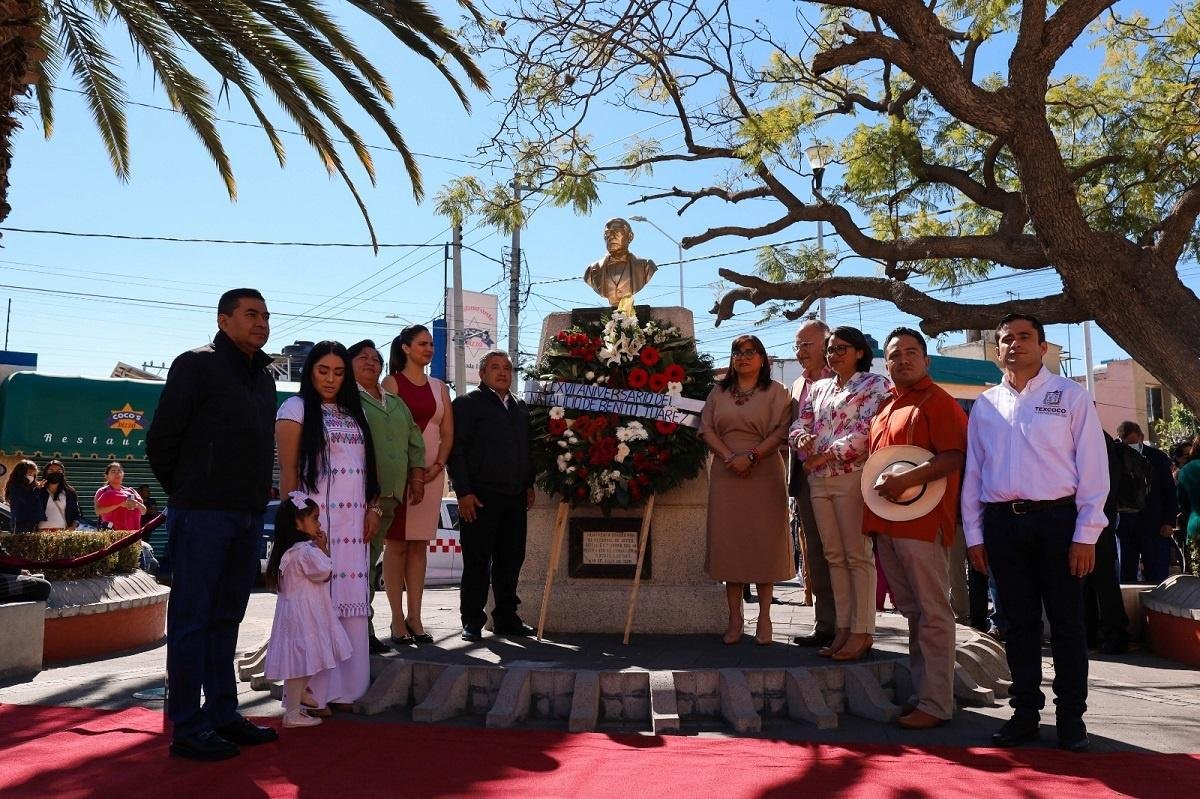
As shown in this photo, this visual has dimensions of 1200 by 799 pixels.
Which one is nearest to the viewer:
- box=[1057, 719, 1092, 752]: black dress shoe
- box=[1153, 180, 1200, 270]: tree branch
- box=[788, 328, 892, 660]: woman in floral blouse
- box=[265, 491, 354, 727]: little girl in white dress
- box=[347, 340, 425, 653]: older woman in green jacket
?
box=[1057, 719, 1092, 752]: black dress shoe

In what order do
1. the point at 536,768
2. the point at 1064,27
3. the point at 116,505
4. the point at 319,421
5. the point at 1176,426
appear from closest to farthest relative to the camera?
the point at 536,768
the point at 319,421
the point at 1064,27
the point at 116,505
the point at 1176,426

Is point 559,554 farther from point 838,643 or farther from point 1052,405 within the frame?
point 1052,405

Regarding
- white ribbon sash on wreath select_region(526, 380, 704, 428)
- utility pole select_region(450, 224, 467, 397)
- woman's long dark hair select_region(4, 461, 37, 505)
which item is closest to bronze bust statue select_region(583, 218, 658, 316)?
white ribbon sash on wreath select_region(526, 380, 704, 428)

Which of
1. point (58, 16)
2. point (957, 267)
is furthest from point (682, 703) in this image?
point (957, 267)

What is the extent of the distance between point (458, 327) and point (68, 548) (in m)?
16.3

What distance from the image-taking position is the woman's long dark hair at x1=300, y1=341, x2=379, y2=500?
5.20 metres

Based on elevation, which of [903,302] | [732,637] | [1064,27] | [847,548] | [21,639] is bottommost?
[21,639]

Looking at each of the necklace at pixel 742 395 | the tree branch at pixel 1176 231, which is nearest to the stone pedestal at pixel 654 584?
the necklace at pixel 742 395

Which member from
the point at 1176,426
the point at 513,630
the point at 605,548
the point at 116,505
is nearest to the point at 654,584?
the point at 605,548

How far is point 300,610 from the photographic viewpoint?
4.99 m

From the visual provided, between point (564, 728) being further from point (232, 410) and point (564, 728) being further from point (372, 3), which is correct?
point (372, 3)

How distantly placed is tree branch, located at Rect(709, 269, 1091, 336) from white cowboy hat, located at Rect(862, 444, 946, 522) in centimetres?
537

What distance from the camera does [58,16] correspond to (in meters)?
8.02

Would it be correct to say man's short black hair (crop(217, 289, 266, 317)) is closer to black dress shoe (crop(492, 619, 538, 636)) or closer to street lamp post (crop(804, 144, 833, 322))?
black dress shoe (crop(492, 619, 538, 636))
